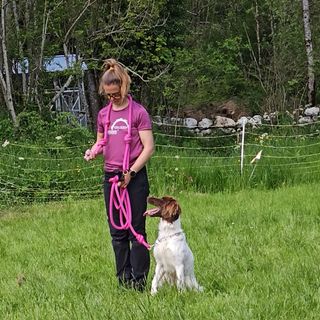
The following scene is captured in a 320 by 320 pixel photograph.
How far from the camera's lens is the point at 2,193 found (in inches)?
392

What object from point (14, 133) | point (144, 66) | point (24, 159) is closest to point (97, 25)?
point (144, 66)

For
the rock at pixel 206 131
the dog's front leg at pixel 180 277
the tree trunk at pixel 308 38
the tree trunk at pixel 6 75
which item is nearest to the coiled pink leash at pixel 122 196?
the dog's front leg at pixel 180 277

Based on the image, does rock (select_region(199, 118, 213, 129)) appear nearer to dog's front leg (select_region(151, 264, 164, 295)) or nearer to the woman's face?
the woman's face

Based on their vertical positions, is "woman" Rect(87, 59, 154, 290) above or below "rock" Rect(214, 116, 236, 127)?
above

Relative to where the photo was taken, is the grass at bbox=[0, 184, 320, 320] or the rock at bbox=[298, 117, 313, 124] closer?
the grass at bbox=[0, 184, 320, 320]

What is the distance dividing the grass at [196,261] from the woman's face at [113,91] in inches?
55.0

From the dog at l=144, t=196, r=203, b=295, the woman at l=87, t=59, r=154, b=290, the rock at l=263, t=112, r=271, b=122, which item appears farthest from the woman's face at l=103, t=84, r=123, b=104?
the rock at l=263, t=112, r=271, b=122

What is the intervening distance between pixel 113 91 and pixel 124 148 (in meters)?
0.41

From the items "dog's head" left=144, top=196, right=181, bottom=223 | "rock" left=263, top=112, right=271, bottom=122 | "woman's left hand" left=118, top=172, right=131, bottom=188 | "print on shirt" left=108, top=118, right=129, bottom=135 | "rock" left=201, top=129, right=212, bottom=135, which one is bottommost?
"rock" left=201, top=129, right=212, bottom=135

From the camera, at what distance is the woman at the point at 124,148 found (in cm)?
470

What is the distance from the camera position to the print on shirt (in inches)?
186

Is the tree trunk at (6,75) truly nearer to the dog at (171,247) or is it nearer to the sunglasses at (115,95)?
the sunglasses at (115,95)

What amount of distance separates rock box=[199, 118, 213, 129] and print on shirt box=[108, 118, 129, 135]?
14.3 metres

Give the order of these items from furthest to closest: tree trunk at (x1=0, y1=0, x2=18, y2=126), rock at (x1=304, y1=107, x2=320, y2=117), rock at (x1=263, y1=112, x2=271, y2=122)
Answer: rock at (x1=304, y1=107, x2=320, y2=117) → rock at (x1=263, y1=112, x2=271, y2=122) → tree trunk at (x1=0, y1=0, x2=18, y2=126)
